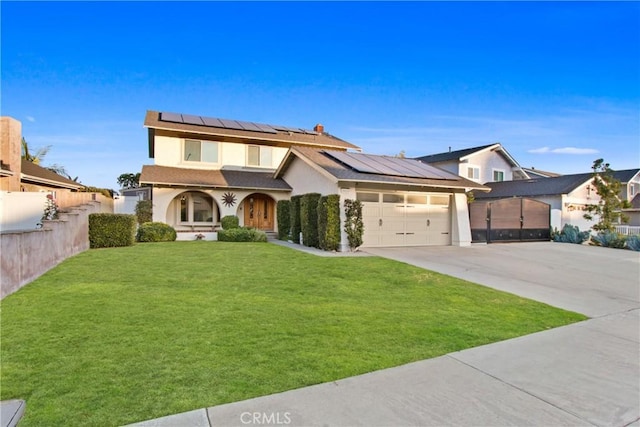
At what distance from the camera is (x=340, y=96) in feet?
72.4

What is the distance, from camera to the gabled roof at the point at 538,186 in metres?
24.9

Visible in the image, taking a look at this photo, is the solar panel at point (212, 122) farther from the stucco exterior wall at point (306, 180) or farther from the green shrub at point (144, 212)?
the green shrub at point (144, 212)

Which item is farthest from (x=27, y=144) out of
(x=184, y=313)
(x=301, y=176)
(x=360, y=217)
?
(x=184, y=313)

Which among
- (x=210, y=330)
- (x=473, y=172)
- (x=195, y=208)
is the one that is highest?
(x=473, y=172)

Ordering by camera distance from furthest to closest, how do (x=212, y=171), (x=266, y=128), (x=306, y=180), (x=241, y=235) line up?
1. (x=266, y=128)
2. (x=212, y=171)
3. (x=306, y=180)
4. (x=241, y=235)

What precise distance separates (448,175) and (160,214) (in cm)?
1444

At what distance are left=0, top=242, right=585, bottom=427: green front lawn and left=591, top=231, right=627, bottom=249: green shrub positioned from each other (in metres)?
15.1

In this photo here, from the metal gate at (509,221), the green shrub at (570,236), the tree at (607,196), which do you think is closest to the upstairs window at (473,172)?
the tree at (607,196)

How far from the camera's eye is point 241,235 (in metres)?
16.7

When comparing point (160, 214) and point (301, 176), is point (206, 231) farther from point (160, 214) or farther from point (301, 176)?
point (301, 176)

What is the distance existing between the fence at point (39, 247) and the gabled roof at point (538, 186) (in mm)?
26228

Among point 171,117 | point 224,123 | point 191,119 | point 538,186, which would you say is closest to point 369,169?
point 224,123

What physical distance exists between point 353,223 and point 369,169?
8.55ft

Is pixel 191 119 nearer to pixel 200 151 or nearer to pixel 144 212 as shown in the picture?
pixel 200 151
